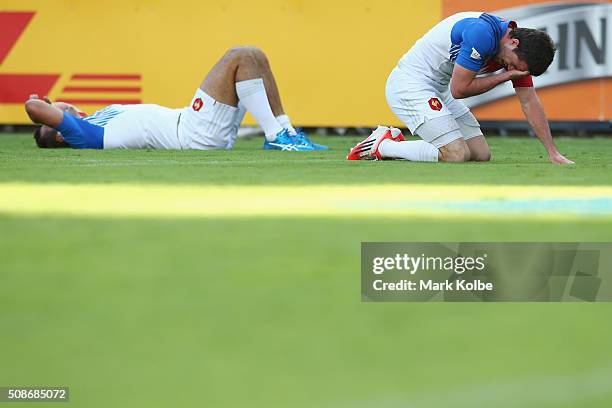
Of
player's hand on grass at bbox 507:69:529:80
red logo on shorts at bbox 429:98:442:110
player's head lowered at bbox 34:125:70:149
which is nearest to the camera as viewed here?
player's hand on grass at bbox 507:69:529:80

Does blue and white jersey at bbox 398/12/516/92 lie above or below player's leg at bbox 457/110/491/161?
above

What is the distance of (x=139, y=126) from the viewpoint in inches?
368

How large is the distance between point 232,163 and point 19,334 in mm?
5098

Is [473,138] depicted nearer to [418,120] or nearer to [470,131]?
[470,131]

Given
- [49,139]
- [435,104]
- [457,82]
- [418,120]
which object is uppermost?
[457,82]

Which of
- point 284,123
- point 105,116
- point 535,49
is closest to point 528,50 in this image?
point 535,49

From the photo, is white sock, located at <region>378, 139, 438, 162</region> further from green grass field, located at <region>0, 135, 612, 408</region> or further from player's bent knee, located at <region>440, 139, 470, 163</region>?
green grass field, located at <region>0, 135, 612, 408</region>

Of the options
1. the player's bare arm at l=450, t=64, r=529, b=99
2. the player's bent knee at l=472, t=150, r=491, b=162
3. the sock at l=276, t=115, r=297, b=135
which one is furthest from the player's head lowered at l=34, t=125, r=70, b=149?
the player's bare arm at l=450, t=64, r=529, b=99

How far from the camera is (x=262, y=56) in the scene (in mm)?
9164

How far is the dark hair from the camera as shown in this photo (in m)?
6.92

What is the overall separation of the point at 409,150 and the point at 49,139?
9.98 feet

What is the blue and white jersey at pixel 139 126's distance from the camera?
9320mm

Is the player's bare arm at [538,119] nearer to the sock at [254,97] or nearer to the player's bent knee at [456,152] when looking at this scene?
the player's bent knee at [456,152]

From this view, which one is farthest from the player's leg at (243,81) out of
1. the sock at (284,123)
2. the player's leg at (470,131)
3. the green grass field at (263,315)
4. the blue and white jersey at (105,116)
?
the green grass field at (263,315)
